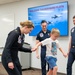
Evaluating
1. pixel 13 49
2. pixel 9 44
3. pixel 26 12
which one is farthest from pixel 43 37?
pixel 26 12

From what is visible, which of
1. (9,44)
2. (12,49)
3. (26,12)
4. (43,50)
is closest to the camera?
(9,44)

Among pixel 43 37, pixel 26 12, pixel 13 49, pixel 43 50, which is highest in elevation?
pixel 26 12

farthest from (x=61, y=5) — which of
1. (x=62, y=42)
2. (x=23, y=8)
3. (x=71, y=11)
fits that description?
(x=23, y=8)

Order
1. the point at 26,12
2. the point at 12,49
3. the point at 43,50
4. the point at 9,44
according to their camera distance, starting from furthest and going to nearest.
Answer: the point at 26,12 < the point at 43,50 < the point at 12,49 < the point at 9,44

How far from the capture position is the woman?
2.60 meters

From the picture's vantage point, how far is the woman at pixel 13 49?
8.53 ft

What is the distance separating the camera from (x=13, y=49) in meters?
2.73

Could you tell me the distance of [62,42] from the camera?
18.5ft

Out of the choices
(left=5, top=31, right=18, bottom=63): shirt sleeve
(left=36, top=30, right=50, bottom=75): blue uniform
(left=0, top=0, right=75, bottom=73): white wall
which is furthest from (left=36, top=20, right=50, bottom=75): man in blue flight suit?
(left=5, top=31, right=18, bottom=63): shirt sleeve

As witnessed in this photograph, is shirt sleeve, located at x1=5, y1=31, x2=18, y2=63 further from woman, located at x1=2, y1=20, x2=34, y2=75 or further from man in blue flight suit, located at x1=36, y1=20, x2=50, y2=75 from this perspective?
man in blue flight suit, located at x1=36, y1=20, x2=50, y2=75

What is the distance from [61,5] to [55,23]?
57cm

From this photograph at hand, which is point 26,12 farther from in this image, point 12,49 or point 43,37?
point 12,49

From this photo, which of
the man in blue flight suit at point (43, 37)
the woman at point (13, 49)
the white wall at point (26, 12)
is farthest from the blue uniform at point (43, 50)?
the woman at point (13, 49)

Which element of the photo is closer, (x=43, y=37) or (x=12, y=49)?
(x=12, y=49)
